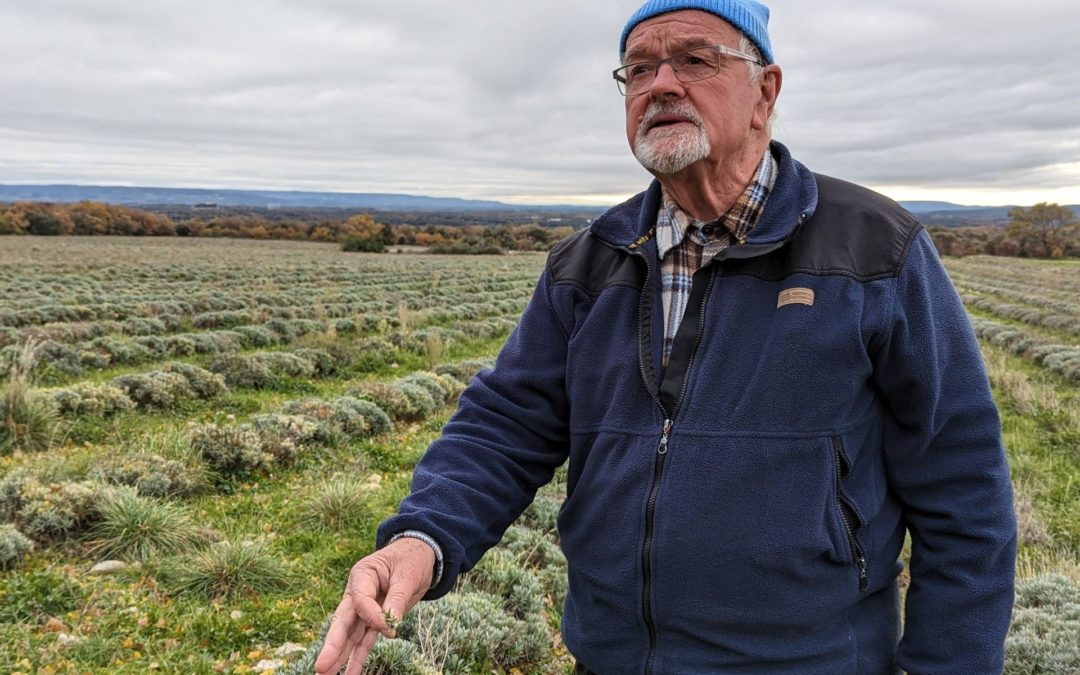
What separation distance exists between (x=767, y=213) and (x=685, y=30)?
1.74 ft


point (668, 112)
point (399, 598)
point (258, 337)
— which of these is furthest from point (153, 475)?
point (258, 337)

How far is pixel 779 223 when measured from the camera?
5.92ft

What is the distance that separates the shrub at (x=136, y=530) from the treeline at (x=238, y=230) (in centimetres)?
4911

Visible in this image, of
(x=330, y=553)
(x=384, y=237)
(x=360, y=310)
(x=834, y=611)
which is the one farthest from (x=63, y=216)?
(x=834, y=611)

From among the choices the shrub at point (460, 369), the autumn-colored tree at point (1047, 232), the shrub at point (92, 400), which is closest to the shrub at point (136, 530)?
the shrub at point (92, 400)

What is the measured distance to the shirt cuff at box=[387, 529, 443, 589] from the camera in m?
1.81

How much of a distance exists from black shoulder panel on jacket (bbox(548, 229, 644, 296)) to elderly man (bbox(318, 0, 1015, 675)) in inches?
0.4

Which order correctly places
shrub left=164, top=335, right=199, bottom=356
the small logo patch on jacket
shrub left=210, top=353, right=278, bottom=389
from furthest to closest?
shrub left=164, top=335, right=199, bottom=356
shrub left=210, top=353, right=278, bottom=389
the small logo patch on jacket

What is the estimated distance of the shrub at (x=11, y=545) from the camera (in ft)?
14.4

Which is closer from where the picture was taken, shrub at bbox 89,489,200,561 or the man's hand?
the man's hand

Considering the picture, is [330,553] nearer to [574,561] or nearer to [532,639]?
[532,639]

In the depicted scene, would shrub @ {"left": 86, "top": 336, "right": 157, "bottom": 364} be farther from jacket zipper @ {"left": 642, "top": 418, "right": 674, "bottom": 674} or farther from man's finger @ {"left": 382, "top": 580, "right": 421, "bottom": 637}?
jacket zipper @ {"left": 642, "top": 418, "right": 674, "bottom": 674}

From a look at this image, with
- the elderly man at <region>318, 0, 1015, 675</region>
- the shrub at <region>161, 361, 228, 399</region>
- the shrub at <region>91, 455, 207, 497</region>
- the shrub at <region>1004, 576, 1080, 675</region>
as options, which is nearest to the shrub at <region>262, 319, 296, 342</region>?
the shrub at <region>161, 361, 228, 399</region>

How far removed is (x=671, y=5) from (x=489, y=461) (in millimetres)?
1315
